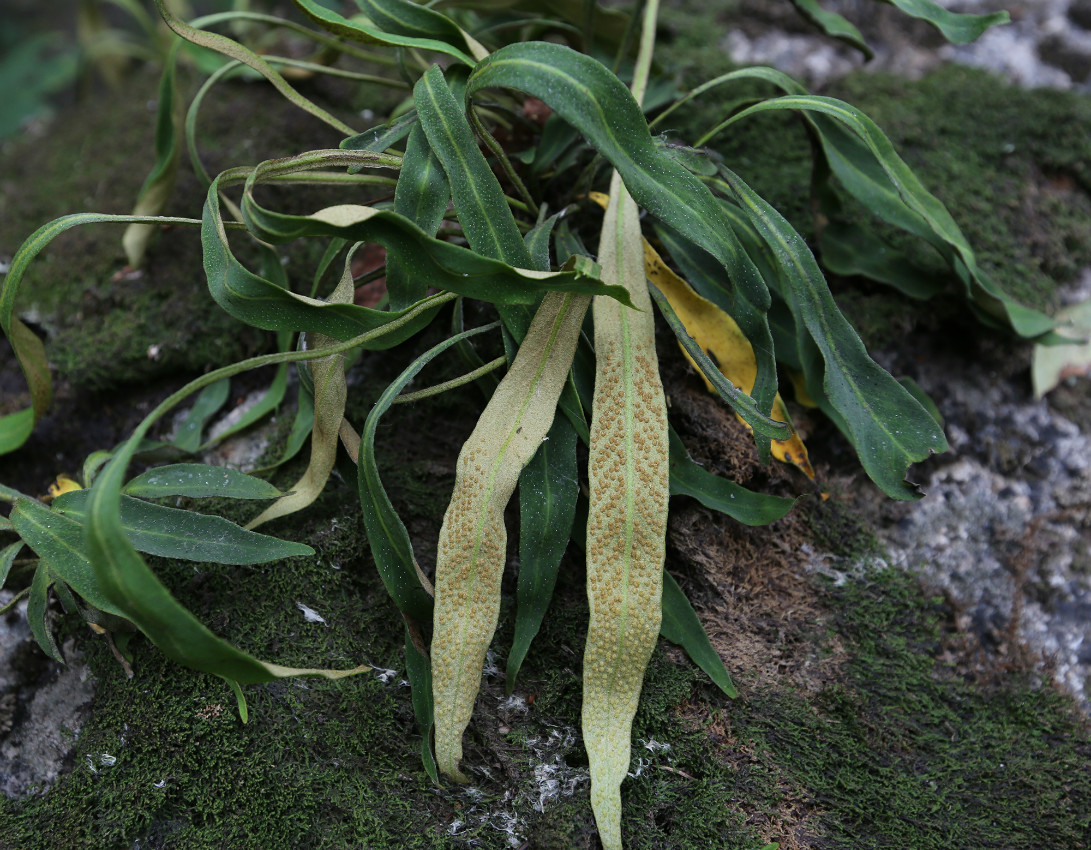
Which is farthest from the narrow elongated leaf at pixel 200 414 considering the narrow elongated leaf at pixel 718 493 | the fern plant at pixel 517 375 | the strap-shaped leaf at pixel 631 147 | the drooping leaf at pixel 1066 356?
the drooping leaf at pixel 1066 356

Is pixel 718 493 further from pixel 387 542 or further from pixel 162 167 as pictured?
pixel 162 167

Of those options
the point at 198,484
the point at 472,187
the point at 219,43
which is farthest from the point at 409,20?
the point at 198,484

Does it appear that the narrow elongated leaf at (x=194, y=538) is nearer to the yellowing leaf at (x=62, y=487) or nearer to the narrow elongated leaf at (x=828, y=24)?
the yellowing leaf at (x=62, y=487)

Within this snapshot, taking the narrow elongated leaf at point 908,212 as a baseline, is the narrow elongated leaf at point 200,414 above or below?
below

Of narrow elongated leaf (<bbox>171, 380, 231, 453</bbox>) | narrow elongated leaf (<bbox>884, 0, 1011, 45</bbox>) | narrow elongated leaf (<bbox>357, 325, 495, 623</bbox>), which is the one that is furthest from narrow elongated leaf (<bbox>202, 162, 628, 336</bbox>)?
narrow elongated leaf (<bbox>884, 0, 1011, 45</bbox>)

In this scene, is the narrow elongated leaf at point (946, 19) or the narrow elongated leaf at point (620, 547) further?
the narrow elongated leaf at point (946, 19)

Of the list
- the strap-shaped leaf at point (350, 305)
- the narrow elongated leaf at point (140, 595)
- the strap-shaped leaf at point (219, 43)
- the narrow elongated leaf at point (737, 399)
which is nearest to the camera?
the narrow elongated leaf at point (140, 595)

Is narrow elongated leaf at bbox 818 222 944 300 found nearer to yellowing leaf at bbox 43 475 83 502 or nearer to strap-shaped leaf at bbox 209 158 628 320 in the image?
strap-shaped leaf at bbox 209 158 628 320

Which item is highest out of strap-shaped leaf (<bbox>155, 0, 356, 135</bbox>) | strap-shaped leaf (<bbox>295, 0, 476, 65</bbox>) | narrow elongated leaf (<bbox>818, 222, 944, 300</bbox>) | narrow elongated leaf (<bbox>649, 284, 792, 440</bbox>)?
strap-shaped leaf (<bbox>295, 0, 476, 65</bbox>)

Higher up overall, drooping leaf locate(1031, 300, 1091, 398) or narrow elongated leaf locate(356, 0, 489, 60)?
narrow elongated leaf locate(356, 0, 489, 60)
